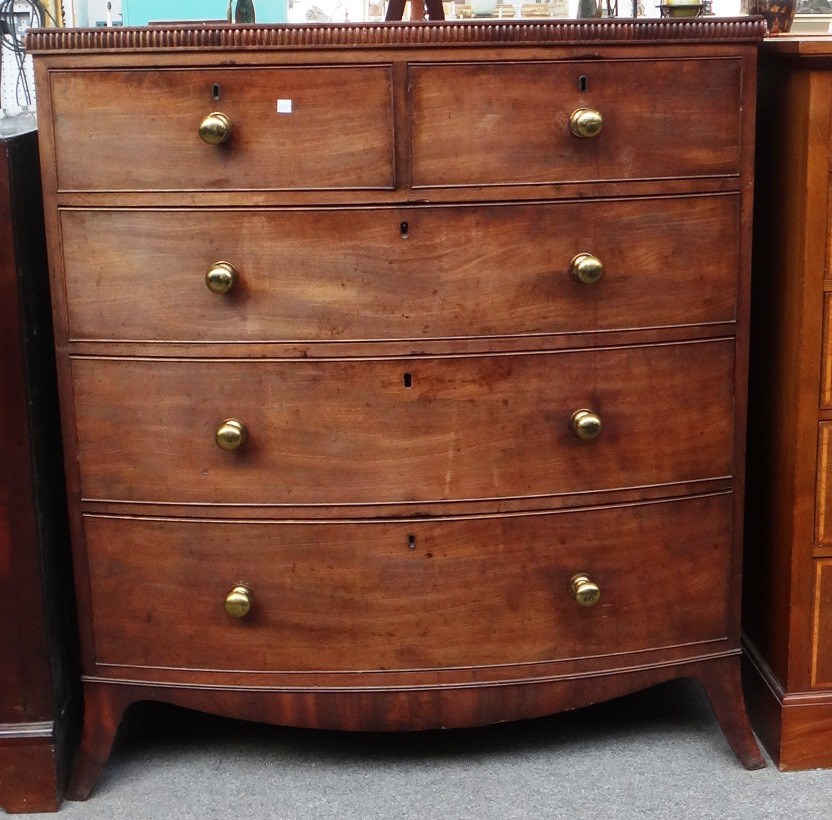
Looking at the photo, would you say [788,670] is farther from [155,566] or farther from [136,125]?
[136,125]

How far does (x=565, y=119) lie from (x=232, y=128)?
0.47m

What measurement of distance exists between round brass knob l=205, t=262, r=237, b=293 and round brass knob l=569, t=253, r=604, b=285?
0.49 metres

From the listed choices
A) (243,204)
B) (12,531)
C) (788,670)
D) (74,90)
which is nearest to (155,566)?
(12,531)

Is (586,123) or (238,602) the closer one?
(586,123)

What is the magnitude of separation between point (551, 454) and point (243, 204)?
0.58 m

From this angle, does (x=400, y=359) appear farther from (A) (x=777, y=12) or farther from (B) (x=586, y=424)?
(A) (x=777, y=12)

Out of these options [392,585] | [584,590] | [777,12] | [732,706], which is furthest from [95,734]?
[777,12]

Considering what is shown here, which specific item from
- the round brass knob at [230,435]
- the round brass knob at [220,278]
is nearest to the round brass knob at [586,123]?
the round brass knob at [220,278]

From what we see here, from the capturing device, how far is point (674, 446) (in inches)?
71.6

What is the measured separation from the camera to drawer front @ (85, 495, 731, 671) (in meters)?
1.80

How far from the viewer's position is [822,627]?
6.27 feet

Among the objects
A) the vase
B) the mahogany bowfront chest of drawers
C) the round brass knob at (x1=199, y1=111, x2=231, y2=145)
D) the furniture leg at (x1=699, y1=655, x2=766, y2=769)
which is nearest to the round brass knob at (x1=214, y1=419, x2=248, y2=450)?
the mahogany bowfront chest of drawers

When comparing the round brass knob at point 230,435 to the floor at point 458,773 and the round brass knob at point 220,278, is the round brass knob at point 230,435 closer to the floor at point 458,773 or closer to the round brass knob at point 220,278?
the round brass knob at point 220,278

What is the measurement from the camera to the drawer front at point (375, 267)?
5.56ft
